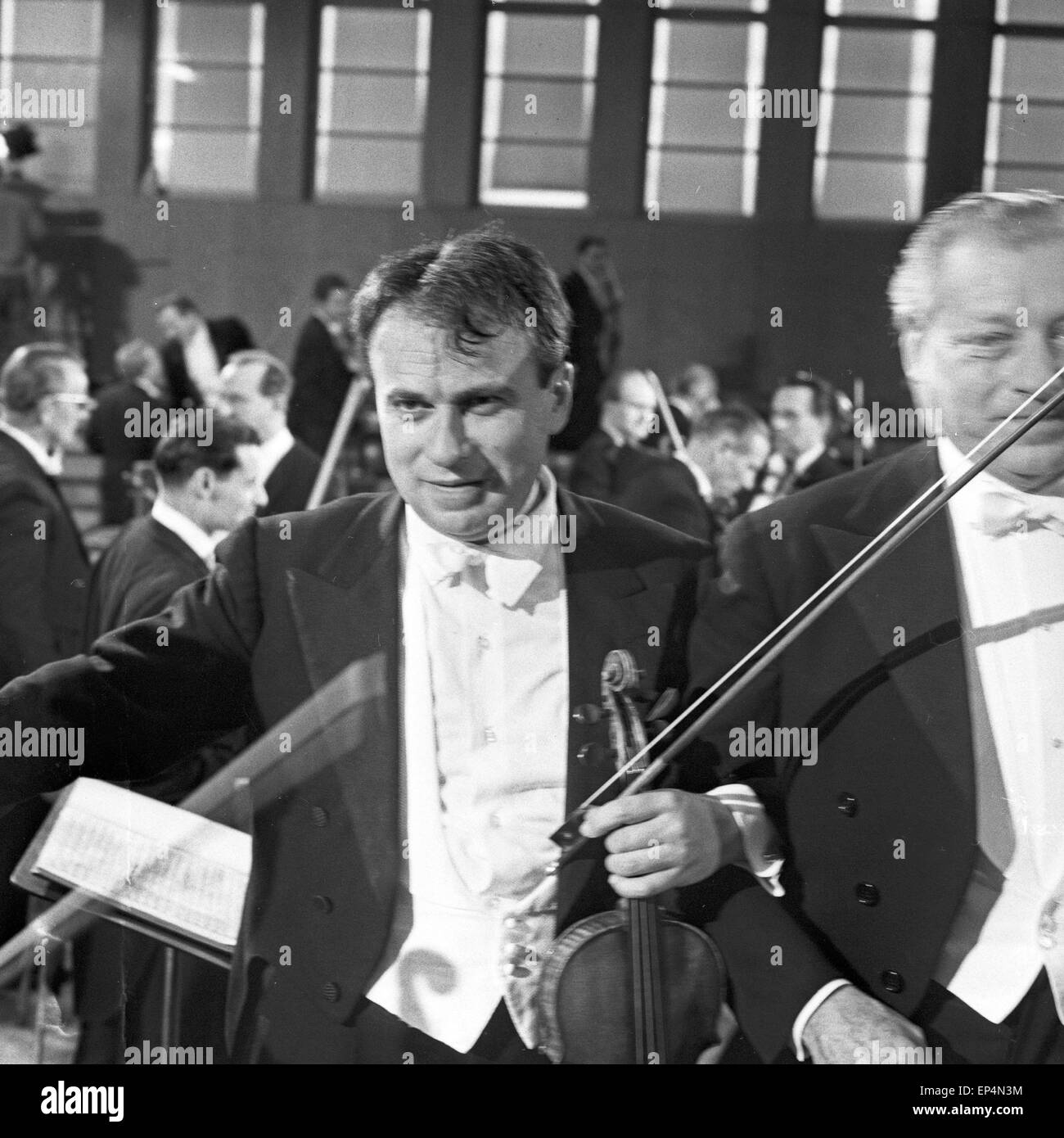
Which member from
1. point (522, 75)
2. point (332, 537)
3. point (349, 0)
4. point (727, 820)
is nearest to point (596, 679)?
point (727, 820)

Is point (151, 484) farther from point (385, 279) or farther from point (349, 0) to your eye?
point (349, 0)

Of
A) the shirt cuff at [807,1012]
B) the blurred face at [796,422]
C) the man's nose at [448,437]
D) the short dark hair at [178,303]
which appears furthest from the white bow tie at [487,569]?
the shirt cuff at [807,1012]

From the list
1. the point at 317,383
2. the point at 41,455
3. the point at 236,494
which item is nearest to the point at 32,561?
the point at 41,455

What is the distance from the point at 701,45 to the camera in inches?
103

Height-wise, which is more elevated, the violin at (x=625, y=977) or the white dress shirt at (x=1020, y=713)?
the white dress shirt at (x=1020, y=713)

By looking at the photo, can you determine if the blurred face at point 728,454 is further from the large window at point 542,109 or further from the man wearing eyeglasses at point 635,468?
the large window at point 542,109

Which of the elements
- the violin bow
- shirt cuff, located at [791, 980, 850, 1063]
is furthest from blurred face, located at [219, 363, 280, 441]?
shirt cuff, located at [791, 980, 850, 1063]

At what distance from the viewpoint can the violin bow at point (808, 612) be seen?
2.53m

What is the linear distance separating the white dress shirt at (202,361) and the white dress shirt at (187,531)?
0.21m

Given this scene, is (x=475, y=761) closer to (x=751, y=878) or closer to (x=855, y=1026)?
(x=751, y=878)

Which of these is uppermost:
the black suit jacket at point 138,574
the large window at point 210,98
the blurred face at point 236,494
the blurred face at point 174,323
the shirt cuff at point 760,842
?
the large window at point 210,98

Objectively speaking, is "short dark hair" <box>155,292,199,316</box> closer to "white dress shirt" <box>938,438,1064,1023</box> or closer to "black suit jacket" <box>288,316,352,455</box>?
"black suit jacket" <box>288,316,352,455</box>

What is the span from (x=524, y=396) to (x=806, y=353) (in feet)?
1.60

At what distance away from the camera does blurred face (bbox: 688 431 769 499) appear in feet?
8.54
